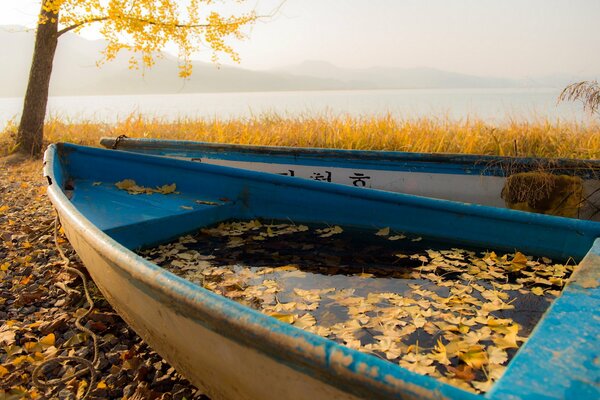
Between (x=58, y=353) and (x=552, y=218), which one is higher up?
(x=552, y=218)

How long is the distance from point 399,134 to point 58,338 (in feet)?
18.2

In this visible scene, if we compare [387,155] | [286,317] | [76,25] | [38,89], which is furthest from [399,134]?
[38,89]

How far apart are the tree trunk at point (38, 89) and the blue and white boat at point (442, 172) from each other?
5662 mm

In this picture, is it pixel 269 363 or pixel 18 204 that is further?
pixel 18 204

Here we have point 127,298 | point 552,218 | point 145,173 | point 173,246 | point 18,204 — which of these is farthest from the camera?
point 18,204

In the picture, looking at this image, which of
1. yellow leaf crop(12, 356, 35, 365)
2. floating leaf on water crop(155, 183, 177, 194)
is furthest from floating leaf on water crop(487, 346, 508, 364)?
floating leaf on water crop(155, 183, 177, 194)

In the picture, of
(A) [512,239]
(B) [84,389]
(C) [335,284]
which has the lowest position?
(B) [84,389]

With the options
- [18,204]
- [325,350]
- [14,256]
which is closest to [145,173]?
[14,256]

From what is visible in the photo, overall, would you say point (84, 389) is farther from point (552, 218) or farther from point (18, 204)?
point (18, 204)

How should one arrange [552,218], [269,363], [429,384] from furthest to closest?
[552,218], [269,363], [429,384]

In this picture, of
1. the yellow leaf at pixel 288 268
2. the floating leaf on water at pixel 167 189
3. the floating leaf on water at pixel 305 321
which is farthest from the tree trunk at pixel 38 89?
the floating leaf on water at pixel 305 321

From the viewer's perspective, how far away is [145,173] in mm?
4828

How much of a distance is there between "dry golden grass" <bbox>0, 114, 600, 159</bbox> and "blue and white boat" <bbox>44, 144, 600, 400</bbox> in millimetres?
2624

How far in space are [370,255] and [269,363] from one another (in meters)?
1.99
